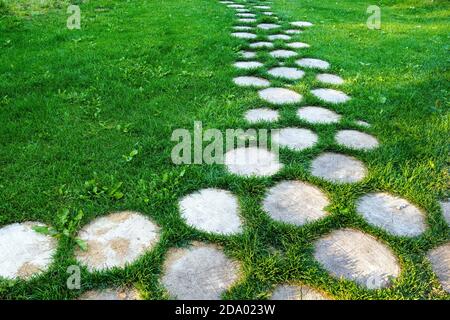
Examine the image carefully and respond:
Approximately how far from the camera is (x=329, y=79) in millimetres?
5043

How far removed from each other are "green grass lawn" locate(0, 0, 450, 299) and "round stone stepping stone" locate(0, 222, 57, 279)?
75mm

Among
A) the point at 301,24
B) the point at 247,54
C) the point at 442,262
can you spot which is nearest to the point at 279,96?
the point at 247,54

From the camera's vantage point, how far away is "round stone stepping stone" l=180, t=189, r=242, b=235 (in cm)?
247

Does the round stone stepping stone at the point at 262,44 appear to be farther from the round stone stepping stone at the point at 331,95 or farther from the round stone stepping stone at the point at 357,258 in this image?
the round stone stepping stone at the point at 357,258

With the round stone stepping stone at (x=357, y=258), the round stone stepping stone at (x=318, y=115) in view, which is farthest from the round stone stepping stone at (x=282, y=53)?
the round stone stepping stone at (x=357, y=258)

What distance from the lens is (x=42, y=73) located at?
4.83 meters

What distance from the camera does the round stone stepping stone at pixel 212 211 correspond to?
97.3 inches

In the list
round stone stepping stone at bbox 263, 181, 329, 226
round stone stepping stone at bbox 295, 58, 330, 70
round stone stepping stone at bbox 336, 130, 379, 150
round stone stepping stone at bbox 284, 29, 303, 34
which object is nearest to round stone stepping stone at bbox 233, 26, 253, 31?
round stone stepping stone at bbox 284, 29, 303, 34

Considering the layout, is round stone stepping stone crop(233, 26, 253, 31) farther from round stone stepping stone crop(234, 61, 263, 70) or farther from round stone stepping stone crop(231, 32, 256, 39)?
round stone stepping stone crop(234, 61, 263, 70)

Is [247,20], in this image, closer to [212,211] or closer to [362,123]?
[362,123]

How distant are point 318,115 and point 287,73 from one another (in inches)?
54.3

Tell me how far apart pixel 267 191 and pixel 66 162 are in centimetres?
158

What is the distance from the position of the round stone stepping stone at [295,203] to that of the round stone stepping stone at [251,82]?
6.84 ft
